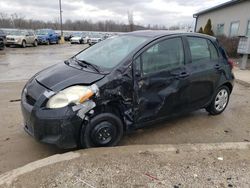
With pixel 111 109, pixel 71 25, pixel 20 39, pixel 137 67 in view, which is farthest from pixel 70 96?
pixel 71 25

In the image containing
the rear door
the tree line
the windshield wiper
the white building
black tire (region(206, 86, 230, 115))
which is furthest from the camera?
the tree line

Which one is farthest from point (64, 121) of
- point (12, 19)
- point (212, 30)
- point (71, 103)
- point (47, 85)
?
point (12, 19)

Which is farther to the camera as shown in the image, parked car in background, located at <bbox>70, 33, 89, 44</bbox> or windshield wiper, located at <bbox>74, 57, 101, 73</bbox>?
parked car in background, located at <bbox>70, 33, 89, 44</bbox>

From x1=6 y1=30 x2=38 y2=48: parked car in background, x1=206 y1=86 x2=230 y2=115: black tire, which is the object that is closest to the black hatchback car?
x1=206 y1=86 x2=230 y2=115: black tire

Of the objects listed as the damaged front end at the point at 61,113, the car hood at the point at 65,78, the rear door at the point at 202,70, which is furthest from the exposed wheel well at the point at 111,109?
the rear door at the point at 202,70

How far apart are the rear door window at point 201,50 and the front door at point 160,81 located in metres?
0.29

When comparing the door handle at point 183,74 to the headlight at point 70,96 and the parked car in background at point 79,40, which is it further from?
the parked car in background at point 79,40

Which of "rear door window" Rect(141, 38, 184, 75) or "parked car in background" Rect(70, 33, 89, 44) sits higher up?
"rear door window" Rect(141, 38, 184, 75)

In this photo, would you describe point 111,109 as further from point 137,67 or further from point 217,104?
point 217,104

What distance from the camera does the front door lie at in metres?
3.73

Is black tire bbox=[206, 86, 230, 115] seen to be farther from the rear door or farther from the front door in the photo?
the front door

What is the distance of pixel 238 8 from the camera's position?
18156 millimetres

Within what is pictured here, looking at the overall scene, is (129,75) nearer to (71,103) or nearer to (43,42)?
(71,103)

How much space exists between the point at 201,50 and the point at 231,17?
55.3 feet
